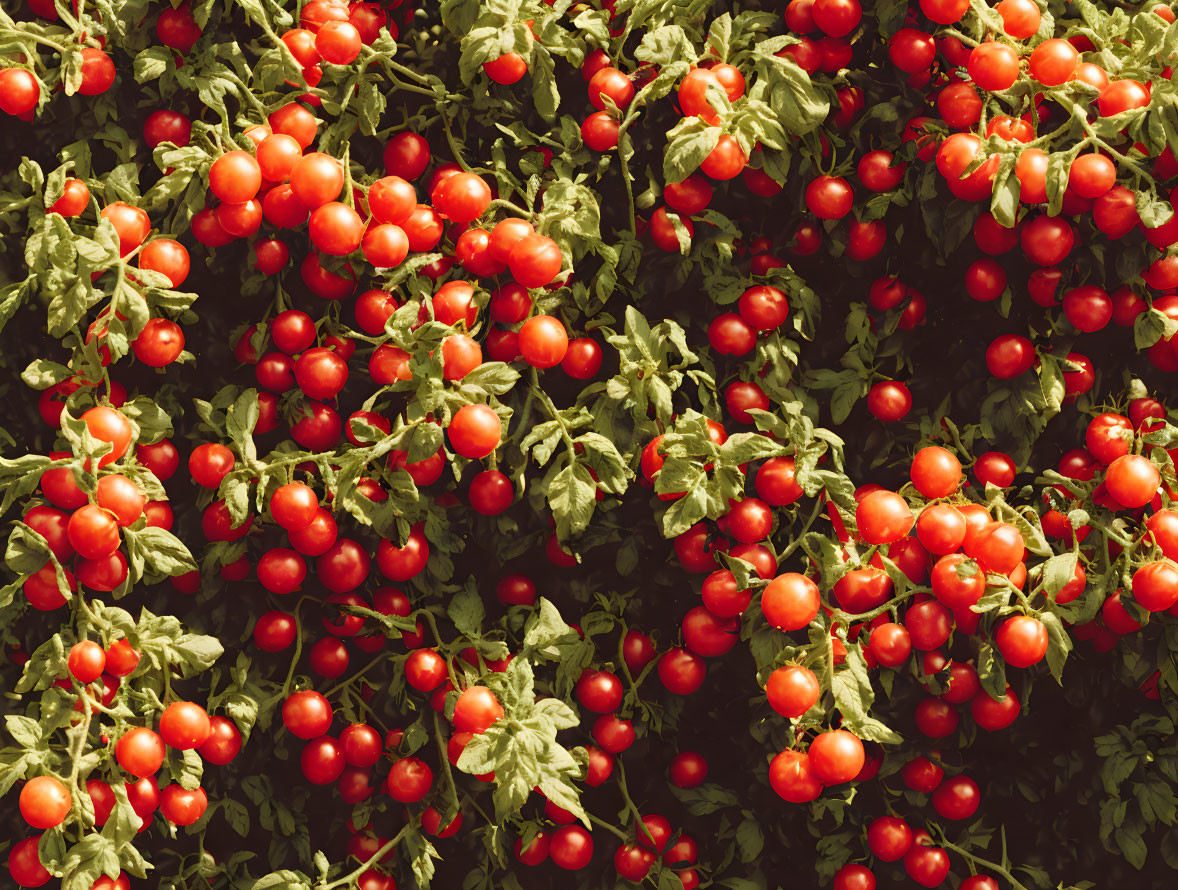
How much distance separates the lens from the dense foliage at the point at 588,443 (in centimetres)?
108

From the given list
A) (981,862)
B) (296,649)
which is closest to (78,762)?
(296,649)

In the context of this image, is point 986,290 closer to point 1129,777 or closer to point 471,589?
point 1129,777

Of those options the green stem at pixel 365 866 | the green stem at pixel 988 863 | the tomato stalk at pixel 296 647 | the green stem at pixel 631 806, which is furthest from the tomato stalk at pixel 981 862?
the tomato stalk at pixel 296 647

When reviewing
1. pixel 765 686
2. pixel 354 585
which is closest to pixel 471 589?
pixel 354 585

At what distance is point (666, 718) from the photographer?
1.28m

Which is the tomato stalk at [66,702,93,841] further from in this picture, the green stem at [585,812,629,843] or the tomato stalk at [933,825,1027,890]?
the tomato stalk at [933,825,1027,890]

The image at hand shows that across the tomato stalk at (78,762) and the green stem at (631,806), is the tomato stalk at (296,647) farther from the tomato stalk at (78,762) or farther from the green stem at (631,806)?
the green stem at (631,806)

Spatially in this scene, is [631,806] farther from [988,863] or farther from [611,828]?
[988,863]

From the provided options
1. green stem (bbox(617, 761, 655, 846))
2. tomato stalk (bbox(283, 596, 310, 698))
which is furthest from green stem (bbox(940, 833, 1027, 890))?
tomato stalk (bbox(283, 596, 310, 698))

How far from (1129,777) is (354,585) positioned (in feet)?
3.17

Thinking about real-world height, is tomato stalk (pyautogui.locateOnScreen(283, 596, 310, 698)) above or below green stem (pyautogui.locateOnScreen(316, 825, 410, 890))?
above

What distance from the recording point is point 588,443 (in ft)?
3.62

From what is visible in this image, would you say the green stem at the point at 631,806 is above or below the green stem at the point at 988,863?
below

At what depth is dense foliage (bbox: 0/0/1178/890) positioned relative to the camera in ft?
3.54
